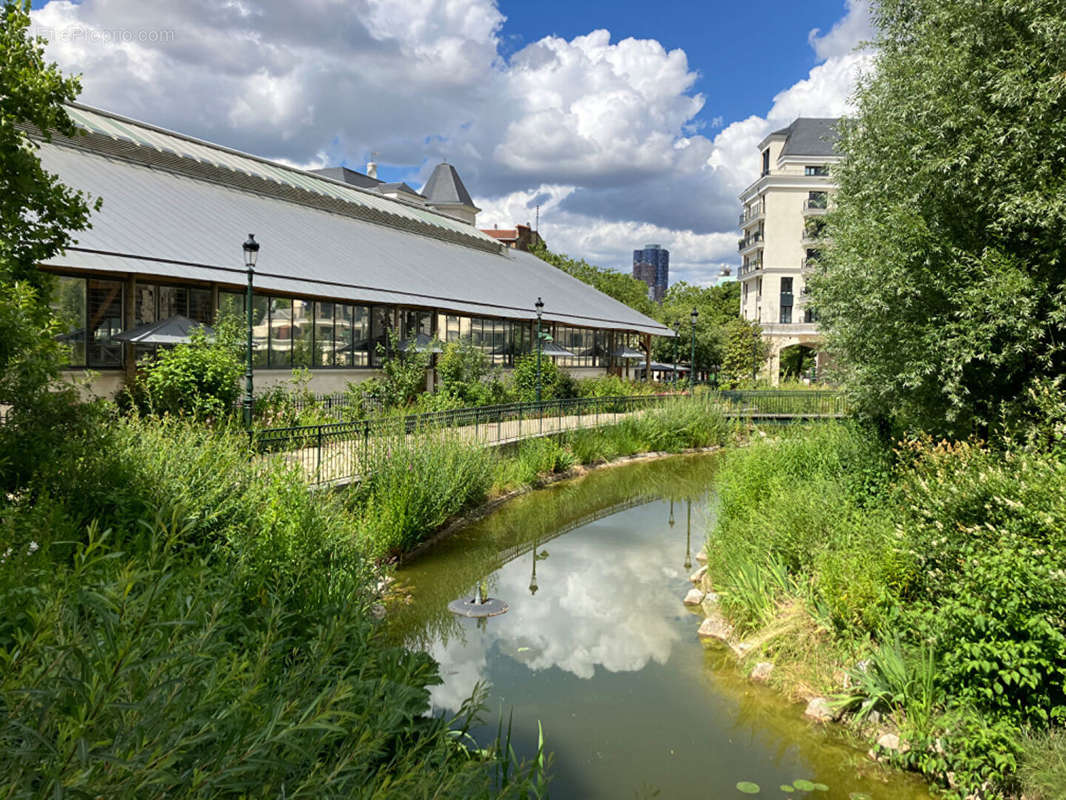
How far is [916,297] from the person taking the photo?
A: 991 cm

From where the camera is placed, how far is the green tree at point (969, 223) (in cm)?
860

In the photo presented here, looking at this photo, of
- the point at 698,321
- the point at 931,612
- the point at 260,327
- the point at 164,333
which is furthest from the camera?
the point at 698,321

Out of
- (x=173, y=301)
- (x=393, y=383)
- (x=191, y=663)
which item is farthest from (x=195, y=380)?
(x=191, y=663)

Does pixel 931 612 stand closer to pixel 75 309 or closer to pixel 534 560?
pixel 534 560

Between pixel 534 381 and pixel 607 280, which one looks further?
pixel 607 280

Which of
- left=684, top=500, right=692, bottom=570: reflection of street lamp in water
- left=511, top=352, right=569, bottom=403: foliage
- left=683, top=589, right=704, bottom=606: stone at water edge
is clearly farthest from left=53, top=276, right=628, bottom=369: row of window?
left=684, top=500, right=692, bottom=570: reflection of street lamp in water

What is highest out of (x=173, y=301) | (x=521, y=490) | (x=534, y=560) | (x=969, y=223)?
(x=969, y=223)

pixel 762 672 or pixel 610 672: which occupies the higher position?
pixel 762 672

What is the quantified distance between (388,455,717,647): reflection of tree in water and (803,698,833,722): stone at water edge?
162 inches

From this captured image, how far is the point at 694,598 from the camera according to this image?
10.5m

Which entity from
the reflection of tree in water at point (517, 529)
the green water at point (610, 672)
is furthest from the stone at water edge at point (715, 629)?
the reflection of tree in water at point (517, 529)

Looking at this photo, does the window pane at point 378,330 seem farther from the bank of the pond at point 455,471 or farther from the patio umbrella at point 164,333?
the bank of the pond at point 455,471

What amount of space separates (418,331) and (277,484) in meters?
19.7

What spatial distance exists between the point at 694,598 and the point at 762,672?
2495 millimetres
